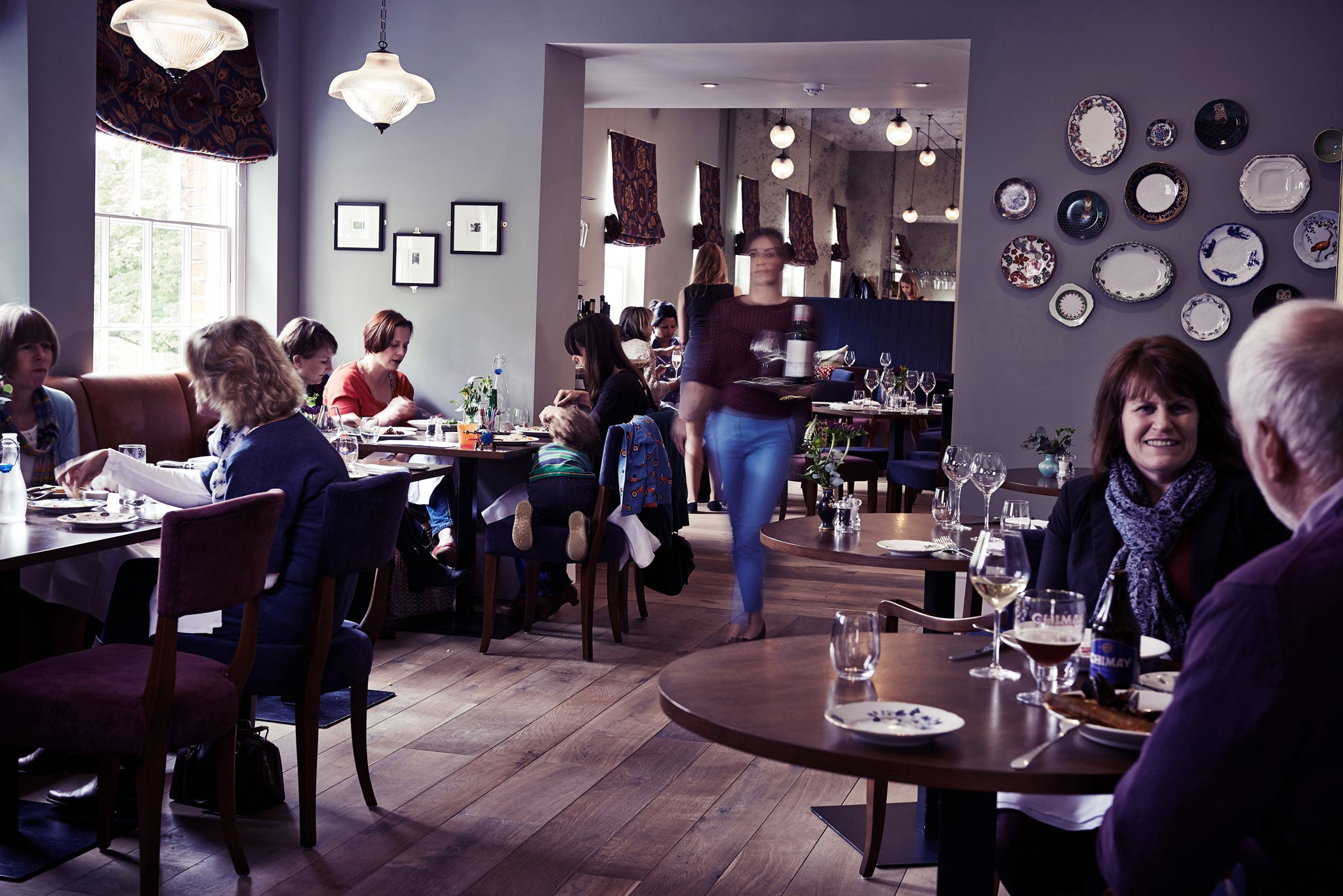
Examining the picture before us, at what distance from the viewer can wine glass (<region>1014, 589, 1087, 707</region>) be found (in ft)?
5.35

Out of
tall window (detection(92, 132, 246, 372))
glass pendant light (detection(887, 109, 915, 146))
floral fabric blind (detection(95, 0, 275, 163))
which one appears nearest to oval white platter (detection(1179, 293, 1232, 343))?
floral fabric blind (detection(95, 0, 275, 163))

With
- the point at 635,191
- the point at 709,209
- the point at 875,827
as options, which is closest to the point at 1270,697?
the point at 875,827

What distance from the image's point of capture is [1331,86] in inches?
221

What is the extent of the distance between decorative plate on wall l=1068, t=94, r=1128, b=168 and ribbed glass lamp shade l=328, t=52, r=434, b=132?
3.04 meters

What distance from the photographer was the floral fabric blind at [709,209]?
13.1m

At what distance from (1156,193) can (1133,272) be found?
38 cm

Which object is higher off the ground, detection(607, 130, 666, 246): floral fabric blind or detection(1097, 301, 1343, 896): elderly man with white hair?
detection(607, 130, 666, 246): floral fabric blind

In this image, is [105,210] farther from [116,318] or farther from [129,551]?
[129,551]

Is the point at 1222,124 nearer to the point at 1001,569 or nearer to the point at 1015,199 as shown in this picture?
the point at 1015,199

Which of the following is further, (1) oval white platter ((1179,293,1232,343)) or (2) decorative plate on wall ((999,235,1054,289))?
(2) decorative plate on wall ((999,235,1054,289))

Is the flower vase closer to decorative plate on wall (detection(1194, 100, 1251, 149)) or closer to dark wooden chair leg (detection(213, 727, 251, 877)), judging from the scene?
dark wooden chair leg (detection(213, 727, 251, 877))

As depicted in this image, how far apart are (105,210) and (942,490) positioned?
14.5 ft

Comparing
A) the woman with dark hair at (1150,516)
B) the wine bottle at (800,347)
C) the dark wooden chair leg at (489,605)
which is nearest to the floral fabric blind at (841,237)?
the wine bottle at (800,347)

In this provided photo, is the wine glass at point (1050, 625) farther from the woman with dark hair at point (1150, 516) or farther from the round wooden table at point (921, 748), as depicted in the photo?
the woman with dark hair at point (1150, 516)
